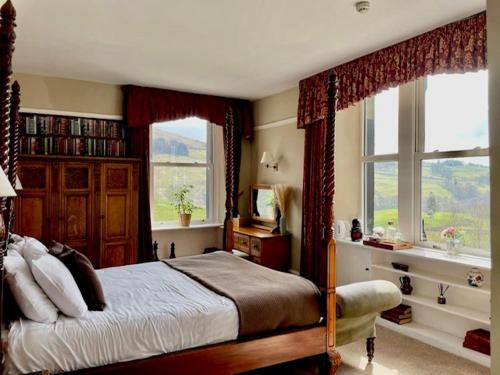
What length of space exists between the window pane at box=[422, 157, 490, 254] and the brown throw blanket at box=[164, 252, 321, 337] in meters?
1.58

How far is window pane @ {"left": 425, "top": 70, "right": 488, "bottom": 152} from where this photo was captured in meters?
3.19

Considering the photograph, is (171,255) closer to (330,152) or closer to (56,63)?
(56,63)

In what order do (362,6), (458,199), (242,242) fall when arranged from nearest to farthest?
(362,6) → (458,199) → (242,242)

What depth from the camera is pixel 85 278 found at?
2.29 meters

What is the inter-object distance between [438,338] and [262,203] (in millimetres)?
2883

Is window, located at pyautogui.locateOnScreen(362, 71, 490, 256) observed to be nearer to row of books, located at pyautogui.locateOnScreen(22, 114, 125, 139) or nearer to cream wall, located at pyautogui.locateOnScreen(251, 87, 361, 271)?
cream wall, located at pyautogui.locateOnScreen(251, 87, 361, 271)

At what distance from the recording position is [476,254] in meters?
→ 3.18

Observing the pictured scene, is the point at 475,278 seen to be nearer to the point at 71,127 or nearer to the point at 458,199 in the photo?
the point at 458,199

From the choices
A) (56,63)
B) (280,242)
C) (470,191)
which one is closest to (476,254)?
(470,191)

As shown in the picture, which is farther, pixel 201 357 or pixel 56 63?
pixel 56 63

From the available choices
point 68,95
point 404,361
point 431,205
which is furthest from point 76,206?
point 431,205

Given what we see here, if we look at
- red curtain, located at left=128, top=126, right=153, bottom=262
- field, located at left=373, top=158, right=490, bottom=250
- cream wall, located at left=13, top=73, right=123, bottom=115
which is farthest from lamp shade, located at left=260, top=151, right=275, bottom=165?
cream wall, located at left=13, top=73, right=123, bottom=115

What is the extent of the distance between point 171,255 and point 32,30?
312 cm

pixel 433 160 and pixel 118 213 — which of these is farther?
pixel 118 213
